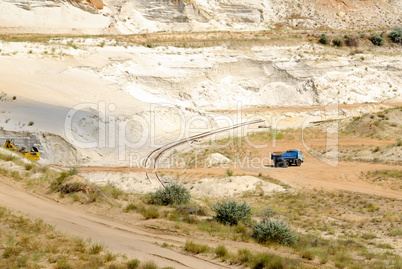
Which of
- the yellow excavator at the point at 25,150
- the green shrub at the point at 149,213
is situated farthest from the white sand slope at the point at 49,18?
the green shrub at the point at 149,213

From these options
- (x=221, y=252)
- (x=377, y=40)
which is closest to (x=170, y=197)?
(x=221, y=252)

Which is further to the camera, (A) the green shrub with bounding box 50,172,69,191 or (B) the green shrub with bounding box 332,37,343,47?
(B) the green shrub with bounding box 332,37,343,47

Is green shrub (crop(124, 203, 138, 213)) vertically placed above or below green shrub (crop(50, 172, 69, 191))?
below

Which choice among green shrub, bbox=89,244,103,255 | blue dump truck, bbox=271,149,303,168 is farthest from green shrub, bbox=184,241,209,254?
blue dump truck, bbox=271,149,303,168

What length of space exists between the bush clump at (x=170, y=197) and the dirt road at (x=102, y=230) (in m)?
3.25

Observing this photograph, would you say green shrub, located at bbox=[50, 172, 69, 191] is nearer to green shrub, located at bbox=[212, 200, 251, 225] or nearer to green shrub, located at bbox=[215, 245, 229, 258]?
green shrub, located at bbox=[212, 200, 251, 225]

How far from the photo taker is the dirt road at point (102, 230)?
862 centimetres

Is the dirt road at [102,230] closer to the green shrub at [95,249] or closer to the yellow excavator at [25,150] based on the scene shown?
the green shrub at [95,249]

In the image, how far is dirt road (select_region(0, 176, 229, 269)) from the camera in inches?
340

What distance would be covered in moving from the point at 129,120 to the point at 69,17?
2669 centimetres

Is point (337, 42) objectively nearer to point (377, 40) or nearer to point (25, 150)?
point (377, 40)

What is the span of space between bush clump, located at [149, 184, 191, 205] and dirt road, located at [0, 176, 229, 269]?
10.7 ft

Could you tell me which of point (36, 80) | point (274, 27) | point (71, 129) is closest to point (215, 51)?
point (274, 27)

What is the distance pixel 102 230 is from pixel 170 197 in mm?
4249
